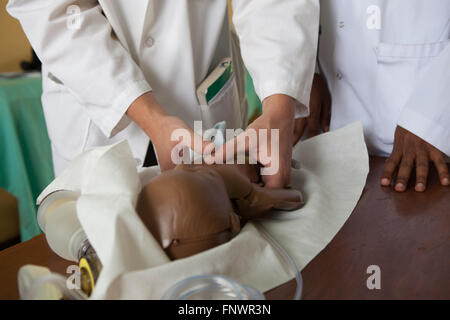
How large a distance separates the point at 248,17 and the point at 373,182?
49cm

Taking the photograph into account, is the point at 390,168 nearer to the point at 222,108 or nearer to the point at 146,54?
the point at 222,108

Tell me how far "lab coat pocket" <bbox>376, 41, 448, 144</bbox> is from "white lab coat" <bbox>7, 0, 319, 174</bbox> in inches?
8.2

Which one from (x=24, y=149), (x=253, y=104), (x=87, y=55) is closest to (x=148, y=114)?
(x=87, y=55)

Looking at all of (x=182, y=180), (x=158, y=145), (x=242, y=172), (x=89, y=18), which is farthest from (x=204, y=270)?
(x=89, y=18)

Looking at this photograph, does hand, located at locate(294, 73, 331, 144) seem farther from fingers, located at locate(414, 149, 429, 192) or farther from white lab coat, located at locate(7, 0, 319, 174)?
fingers, located at locate(414, 149, 429, 192)

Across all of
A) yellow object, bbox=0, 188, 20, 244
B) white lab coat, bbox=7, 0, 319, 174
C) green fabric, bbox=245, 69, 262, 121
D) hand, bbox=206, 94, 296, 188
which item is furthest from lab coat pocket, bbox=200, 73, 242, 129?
yellow object, bbox=0, 188, 20, 244

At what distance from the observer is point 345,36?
116cm

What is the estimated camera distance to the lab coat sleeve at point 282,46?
96 centimetres

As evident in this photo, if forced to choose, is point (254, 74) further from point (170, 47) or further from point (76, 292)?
point (76, 292)

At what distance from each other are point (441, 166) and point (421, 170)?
54mm

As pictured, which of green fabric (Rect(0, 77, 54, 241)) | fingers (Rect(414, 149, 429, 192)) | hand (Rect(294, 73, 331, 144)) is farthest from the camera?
green fabric (Rect(0, 77, 54, 241))

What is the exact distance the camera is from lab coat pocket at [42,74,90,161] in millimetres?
1117

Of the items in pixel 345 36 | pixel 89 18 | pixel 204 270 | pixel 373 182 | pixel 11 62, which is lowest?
pixel 11 62
